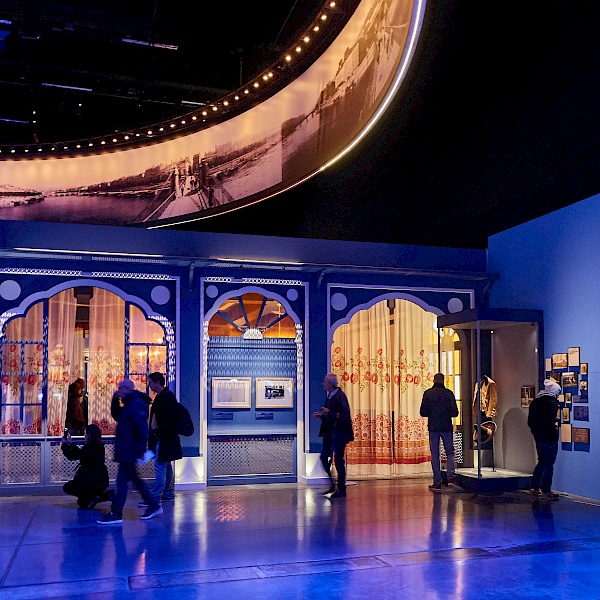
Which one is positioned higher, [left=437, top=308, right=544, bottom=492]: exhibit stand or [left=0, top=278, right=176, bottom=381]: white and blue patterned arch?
[left=0, top=278, right=176, bottom=381]: white and blue patterned arch

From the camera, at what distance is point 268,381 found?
11.3 meters

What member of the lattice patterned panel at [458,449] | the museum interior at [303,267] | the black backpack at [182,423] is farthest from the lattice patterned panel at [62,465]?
the lattice patterned panel at [458,449]

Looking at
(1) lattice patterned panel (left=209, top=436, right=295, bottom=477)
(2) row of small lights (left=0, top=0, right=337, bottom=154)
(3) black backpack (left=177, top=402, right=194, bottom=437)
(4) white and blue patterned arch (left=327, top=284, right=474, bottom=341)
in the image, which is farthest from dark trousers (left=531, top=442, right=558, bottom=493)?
(2) row of small lights (left=0, top=0, right=337, bottom=154)

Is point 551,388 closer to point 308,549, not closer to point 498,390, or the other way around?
point 498,390

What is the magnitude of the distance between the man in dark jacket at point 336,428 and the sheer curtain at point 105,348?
4443 mm

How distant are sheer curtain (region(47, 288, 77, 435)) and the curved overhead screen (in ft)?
8.21

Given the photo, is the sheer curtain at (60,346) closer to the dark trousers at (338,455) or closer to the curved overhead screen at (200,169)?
the curved overhead screen at (200,169)

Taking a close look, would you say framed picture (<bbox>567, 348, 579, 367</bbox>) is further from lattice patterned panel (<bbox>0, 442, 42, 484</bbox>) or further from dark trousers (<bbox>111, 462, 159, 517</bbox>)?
lattice patterned panel (<bbox>0, 442, 42, 484</bbox>)

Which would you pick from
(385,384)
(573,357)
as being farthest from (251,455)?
(573,357)

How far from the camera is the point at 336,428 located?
965 centimetres

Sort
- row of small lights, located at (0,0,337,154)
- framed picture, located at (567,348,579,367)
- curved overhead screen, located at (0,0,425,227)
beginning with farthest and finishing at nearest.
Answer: curved overhead screen, located at (0,0,425,227) → row of small lights, located at (0,0,337,154) → framed picture, located at (567,348,579,367)

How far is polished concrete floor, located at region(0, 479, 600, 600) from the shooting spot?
18.2ft

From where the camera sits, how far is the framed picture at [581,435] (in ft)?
32.0

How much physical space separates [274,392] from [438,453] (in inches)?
104
